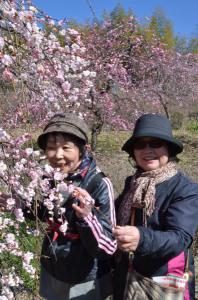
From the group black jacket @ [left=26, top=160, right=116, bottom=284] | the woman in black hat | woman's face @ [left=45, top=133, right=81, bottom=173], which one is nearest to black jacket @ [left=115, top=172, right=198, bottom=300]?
the woman in black hat

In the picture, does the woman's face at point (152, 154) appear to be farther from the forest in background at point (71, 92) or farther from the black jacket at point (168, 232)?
the forest in background at point (71, 92)

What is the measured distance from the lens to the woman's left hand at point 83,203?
1558 millimetres

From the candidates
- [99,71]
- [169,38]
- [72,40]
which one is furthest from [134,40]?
[169,38]

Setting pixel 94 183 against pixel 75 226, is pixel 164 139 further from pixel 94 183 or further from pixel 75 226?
pixel 75 226

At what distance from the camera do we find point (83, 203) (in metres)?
1.58

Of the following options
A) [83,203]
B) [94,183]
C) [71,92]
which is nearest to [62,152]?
[94,183]

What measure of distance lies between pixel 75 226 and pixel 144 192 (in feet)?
1.07

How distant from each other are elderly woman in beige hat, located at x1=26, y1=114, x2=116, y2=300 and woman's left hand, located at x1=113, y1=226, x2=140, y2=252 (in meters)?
0.20

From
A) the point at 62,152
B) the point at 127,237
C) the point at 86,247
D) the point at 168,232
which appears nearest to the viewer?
the point at 127,237

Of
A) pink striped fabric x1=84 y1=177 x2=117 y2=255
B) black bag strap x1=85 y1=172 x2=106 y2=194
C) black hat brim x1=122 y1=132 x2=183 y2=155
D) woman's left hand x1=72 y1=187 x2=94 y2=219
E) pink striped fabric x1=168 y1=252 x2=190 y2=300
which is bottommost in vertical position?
pink striped fabric x1=168 y1=252 x2=190 y2=300

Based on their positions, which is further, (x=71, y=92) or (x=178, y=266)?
(x=71, y=92)

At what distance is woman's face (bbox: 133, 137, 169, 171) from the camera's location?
177cm

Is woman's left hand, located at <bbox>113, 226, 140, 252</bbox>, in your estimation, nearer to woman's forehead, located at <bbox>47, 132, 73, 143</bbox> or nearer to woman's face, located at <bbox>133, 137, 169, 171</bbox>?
woman's face, located at <bbox>133, 137, 169, 171</bbox>

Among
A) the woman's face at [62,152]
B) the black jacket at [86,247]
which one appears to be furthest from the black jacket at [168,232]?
the woman's face at [62,152]
